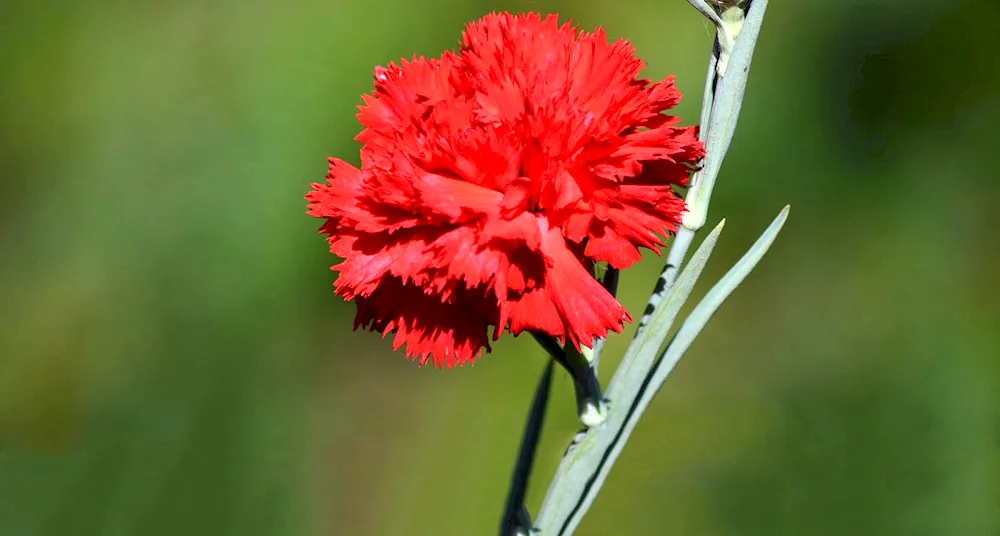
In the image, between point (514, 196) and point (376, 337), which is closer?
point (514, 196)

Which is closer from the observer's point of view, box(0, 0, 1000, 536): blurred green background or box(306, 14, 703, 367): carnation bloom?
box(306, 14, 703, 367): carnation bloom

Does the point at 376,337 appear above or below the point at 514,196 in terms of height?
below

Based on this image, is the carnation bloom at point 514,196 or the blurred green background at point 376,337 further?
the blurred green background at point 376,337

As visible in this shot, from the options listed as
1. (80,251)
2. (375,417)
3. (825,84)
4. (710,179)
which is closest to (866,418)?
(825,84)
